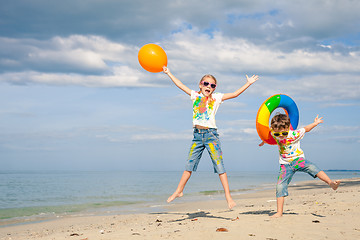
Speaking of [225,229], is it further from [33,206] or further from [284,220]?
[33,206]

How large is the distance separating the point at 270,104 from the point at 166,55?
7.16 ft

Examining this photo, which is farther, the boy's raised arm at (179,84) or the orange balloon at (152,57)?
the orange balloon at (152,57)

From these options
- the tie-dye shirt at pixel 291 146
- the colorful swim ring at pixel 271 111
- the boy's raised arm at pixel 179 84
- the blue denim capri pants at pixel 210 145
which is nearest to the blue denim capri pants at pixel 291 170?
the tie-dye shirt at pixel 291 146

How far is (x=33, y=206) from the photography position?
15109 mm

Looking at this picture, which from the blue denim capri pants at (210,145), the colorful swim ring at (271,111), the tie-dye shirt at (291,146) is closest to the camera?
the tie-dye shirt at (291,146)

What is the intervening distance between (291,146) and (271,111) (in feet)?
2.59

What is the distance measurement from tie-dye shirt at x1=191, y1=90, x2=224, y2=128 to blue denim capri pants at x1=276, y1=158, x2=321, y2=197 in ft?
4.82

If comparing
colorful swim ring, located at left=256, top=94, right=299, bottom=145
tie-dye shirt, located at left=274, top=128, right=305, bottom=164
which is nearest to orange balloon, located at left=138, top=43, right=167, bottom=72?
colorful swim ring, located at left=256, top=94, right=299, bottom=145

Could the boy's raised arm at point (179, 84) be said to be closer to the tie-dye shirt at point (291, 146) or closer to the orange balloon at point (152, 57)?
the orange balloon at point (152, 57)

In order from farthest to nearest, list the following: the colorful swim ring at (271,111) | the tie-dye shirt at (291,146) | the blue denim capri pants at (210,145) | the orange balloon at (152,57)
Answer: the orange balloon at (152,57) < the colorful swim ring at (271,111) < the blue denim capri pants at (210,145) < the tie-dye shirt at (291,146)

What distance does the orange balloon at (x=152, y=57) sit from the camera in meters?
6.54

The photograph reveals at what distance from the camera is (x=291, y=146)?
19.5 ft

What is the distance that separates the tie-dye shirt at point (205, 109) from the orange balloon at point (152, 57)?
976mm

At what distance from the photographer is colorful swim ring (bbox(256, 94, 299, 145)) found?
627 cm
